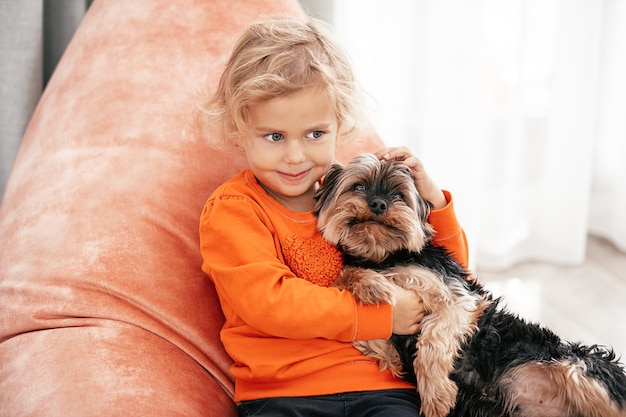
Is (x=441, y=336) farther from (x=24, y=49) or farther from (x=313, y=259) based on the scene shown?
(x=24, y=49)

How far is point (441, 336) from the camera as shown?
5.65 ft

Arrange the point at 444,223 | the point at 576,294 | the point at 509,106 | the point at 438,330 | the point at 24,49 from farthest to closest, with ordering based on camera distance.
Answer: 1. the point at 509,106
2. the point at 576,294
3. the point at 24,49
4. the point at 444,223
5. the point at 438,330

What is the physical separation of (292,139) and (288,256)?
289 millimetres

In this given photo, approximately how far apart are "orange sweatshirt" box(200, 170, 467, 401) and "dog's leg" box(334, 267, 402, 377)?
2 cm

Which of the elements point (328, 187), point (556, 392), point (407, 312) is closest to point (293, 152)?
point (328, 187)

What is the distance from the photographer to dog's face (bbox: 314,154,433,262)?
1710 mm

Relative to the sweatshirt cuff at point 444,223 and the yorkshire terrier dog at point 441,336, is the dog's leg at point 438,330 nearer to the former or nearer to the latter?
the yorkshire terrier dog at point 441,336

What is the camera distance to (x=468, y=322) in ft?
5.84

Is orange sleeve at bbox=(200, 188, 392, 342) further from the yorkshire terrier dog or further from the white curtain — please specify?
the white curtain

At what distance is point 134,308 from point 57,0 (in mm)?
1506

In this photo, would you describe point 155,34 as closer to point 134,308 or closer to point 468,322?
point 134,308

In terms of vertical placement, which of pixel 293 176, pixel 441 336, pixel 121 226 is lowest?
pixel 441 336

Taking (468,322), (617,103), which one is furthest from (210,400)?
(617,103)

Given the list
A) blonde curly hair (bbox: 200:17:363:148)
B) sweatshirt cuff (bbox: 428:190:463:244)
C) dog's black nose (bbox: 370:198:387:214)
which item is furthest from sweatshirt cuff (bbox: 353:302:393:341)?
blonde curly hair (bbox: 200:17:363:148)
